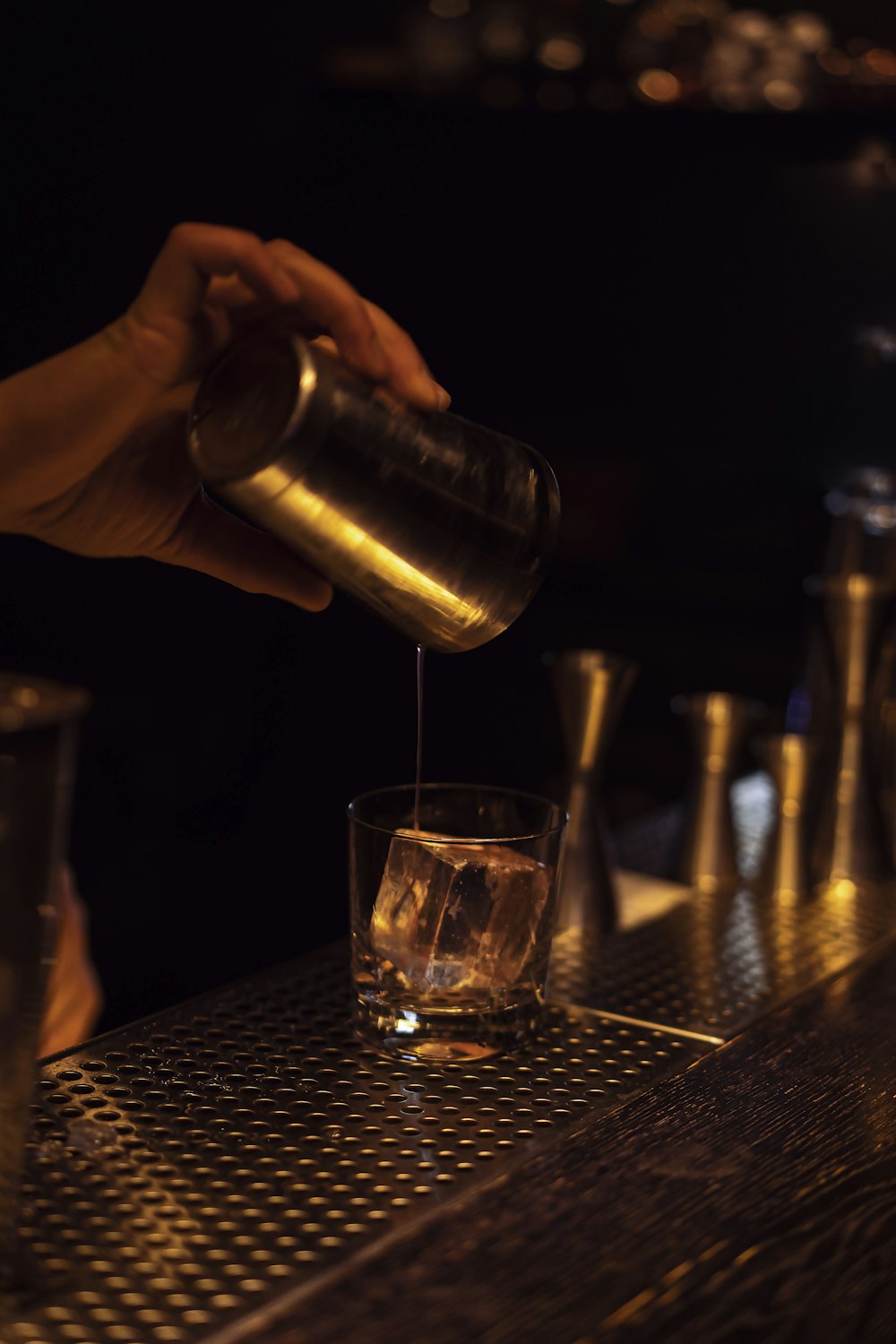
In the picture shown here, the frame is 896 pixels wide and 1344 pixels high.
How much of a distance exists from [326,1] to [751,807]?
146 cm

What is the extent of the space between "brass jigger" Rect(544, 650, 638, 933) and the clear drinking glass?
1.05ft

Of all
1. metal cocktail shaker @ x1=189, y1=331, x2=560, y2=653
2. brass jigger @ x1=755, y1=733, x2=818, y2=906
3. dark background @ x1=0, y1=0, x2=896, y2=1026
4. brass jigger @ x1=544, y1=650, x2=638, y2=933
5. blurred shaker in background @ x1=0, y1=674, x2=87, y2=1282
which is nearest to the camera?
blurred shaker in background @ x1=0, y1=674, x2=87, y2=1282

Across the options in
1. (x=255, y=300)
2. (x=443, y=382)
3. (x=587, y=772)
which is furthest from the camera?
(x=443, y=382)

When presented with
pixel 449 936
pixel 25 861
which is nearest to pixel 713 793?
pixel 449 936

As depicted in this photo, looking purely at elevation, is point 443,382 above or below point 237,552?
above

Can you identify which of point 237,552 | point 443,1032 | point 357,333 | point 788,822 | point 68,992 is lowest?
point 68,992

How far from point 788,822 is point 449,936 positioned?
63cm

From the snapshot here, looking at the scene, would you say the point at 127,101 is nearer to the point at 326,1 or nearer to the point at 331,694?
the point at 326,1

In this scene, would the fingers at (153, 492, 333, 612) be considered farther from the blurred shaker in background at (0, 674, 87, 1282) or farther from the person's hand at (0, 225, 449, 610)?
the blurred shaker in background at (0, 674, 87, 1282)

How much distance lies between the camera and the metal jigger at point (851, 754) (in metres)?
1.52

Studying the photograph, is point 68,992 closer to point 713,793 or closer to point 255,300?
point 713,793

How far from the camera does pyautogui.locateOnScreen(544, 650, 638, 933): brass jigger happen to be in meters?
1.31

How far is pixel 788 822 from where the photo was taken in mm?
1467

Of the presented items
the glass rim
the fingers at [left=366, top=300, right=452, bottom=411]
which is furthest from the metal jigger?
the fingers at [left=366, top=300, right=452, bottom=411]
